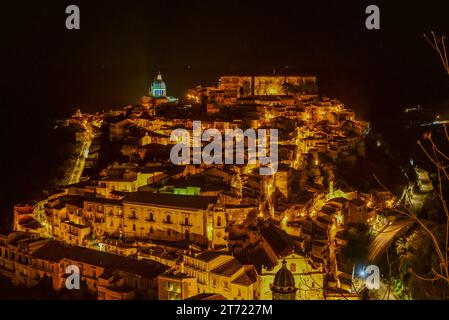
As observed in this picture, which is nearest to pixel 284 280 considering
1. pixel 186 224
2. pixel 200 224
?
pixel 200 224

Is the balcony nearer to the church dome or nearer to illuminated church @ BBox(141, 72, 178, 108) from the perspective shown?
the church dome

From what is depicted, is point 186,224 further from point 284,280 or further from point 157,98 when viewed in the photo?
point 157,98

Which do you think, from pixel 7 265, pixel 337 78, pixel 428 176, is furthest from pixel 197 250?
pixel 337 78

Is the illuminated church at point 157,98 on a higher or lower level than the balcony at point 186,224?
higher

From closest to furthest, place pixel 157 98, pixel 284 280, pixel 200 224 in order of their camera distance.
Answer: pixel 284 280 → pixel 200 224 → pixel 157 98

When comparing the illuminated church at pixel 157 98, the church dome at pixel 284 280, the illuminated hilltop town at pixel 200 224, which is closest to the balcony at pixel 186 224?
the illuminated hilltop town at pixel 200 224

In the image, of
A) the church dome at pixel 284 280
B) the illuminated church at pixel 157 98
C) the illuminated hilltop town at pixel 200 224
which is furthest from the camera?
the illuminated church at pixel 157 98

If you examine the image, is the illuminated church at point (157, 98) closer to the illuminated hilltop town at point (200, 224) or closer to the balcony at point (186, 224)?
the illuminated hilltop town at point (200, 224)

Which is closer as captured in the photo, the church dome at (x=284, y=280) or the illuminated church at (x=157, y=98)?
the church dome at (x=284, y=280)

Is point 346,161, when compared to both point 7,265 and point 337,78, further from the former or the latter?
point 337,78
